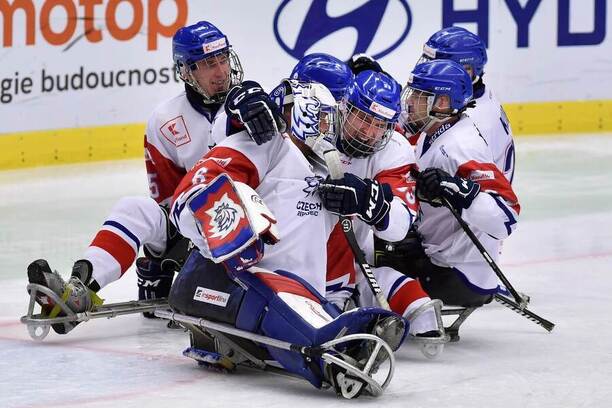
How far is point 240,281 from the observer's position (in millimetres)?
3438

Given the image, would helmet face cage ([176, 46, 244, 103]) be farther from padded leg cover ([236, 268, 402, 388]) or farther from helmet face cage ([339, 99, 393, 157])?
padded leg cover ([236, 268, 402, 388])

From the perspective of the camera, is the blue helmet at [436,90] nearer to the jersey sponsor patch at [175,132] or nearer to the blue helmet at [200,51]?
the blue helmet at [200,51]

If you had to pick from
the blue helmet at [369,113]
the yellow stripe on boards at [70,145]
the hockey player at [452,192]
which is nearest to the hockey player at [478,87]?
the hockey player at [452,192]

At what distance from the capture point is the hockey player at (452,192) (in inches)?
155

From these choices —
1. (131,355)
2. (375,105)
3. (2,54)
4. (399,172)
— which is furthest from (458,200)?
(2,54)

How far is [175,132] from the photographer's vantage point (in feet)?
15.0

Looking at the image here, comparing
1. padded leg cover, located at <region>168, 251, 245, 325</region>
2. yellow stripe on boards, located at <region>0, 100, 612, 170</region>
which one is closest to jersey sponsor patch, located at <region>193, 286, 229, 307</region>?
padded leg cover, located at <region>168, 251, 245, 325</region>

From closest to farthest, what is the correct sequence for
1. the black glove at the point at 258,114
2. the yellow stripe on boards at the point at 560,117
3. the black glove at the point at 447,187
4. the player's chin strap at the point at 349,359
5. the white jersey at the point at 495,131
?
the player's chin strap at the point at 349,359
the black glove at the point at 258,114
the black glove at the point at 447,187
the white jersey at the point at 495,131
the yellow stripe on boards at the point at 560,117

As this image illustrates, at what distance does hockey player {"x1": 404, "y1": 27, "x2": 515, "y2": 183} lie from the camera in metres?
4.63

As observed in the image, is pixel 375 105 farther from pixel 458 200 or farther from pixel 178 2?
pixel 178 2

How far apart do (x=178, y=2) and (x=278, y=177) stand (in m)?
4.30

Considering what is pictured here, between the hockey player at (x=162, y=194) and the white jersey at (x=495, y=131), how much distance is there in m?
0.83

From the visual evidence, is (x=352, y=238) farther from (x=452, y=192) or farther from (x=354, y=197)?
(x=452, y=192)

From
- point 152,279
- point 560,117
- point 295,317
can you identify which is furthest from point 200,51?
point 560,117
